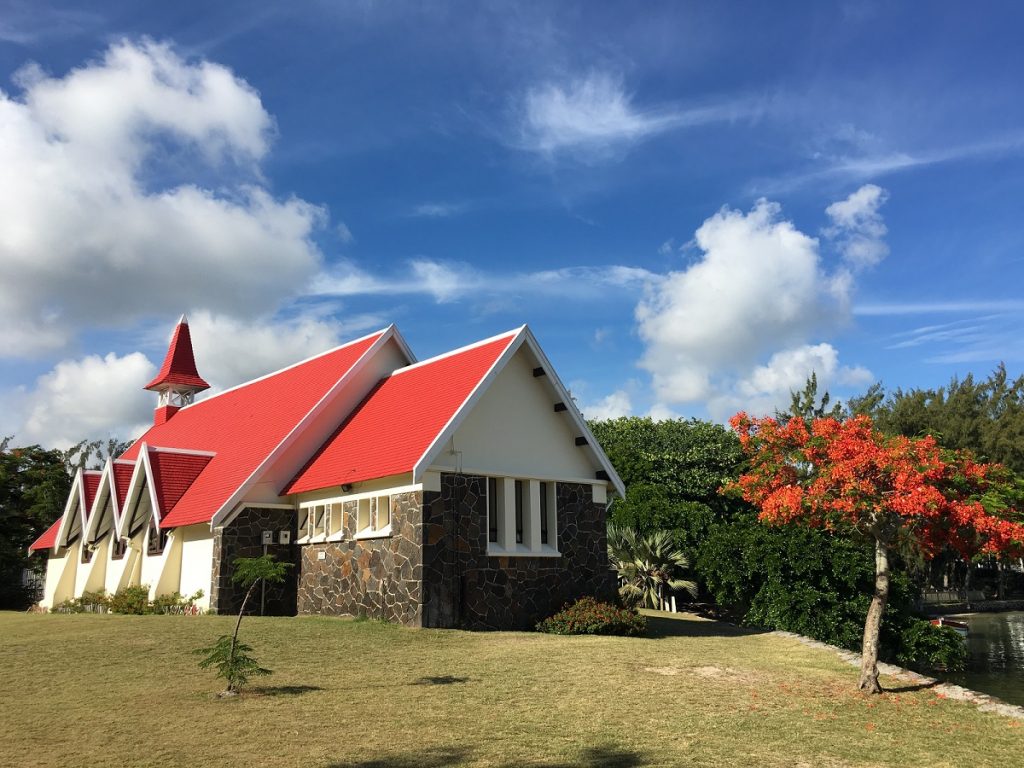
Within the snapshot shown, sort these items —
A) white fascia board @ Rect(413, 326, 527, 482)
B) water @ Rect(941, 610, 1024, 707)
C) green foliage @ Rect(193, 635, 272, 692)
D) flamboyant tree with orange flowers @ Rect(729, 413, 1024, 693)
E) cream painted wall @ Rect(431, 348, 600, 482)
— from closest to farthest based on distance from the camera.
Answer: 1. green foliage @ Rect(193, 635, 272, 692)
2. flamboyant tree with orange flowers @ Rect(729, 413, 1024, 693)
3. white fascia board @ Rect(413, 326, 527, 482)
4. cream painted wall @ Rect(431, 348, 600, 482)
5. water @ Rect(941, 610, 1024, 707)

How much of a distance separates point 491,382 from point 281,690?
32.0 feet

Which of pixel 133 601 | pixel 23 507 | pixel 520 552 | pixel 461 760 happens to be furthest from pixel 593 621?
pixel 23 507

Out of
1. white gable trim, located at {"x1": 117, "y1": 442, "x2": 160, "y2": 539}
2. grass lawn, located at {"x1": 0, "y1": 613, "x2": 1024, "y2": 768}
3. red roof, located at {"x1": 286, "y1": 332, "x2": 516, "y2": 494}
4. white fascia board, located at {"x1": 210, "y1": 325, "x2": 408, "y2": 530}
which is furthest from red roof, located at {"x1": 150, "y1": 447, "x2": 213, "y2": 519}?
grass lawn, located at {"x1": 0, "y1": 613, "x2": 1024, "y2": 768}

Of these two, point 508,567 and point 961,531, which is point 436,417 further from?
point 961,531

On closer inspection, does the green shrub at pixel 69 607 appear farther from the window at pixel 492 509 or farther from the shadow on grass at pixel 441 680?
the shadow on grass at pixel 441 680

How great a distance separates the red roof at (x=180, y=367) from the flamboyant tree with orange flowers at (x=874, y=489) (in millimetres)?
29802

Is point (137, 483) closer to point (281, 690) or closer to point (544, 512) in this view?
point (544, 512)

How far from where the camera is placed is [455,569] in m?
18.5

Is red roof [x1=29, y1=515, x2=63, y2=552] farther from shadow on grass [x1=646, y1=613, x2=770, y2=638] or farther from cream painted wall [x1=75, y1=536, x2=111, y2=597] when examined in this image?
shadow on grass [x1=646, y1=613, x2=770, y2=638]

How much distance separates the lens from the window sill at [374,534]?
62.5ft

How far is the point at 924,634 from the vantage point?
72.9ft

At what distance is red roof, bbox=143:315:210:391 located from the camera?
37.6 meters

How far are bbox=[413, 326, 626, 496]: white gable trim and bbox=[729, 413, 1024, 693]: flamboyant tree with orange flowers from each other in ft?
21.8

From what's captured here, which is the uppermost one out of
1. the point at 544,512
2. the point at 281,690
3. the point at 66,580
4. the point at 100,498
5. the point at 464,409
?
the point at 464,409
